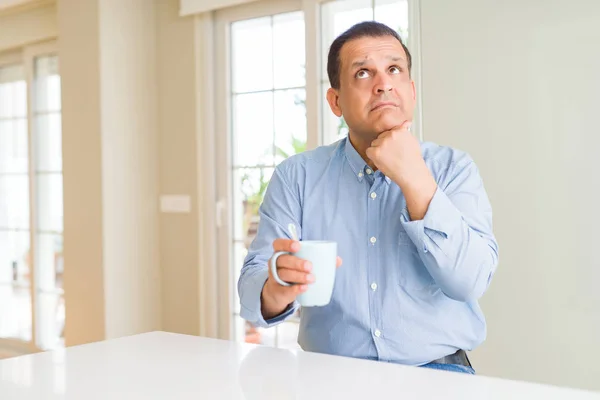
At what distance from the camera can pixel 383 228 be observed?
1.41 metres

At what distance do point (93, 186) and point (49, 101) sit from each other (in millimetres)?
1082

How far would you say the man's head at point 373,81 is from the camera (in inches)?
55.8

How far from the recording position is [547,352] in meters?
2.43

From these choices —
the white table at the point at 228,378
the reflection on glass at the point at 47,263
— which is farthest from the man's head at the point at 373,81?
the reflection on glass at the point at 47,263

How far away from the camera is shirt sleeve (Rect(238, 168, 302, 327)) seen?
4.24ft

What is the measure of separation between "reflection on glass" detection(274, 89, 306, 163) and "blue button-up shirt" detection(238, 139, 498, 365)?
1782mm

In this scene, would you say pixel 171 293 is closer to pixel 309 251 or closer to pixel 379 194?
pixel 379 194

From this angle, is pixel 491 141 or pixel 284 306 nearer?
pixel 284 306

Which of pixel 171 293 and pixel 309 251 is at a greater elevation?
pixel 309 251

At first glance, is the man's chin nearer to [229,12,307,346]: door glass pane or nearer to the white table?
the white table

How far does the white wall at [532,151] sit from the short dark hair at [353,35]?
3.45ft

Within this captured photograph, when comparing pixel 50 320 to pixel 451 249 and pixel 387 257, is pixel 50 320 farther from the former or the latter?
pixel 451 249

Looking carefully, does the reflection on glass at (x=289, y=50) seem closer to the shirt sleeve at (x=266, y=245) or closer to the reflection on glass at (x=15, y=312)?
the shirt sleeve at (x=266, y=245)

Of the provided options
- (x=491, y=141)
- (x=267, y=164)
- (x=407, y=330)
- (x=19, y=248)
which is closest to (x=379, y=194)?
(x=407, y=330)
